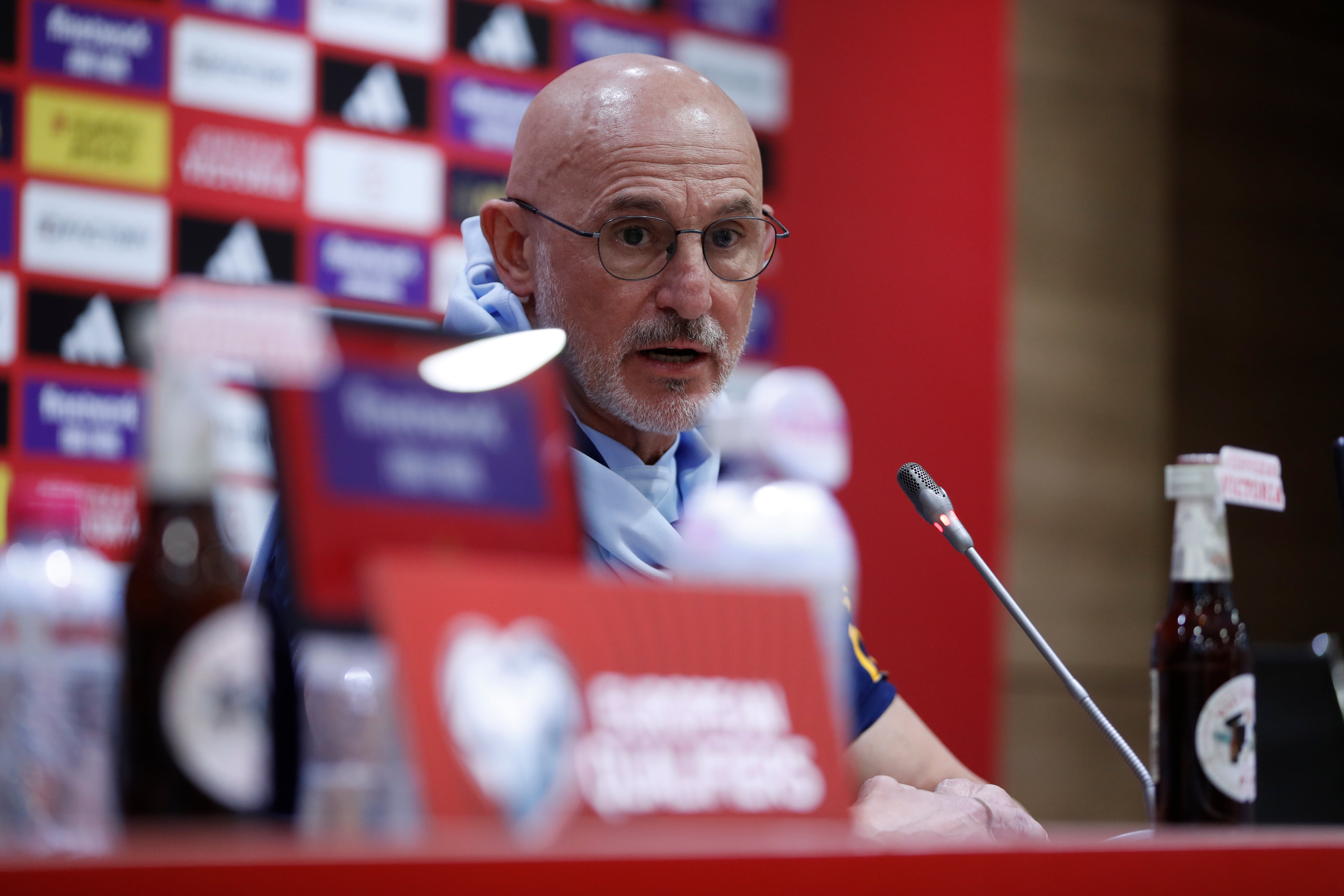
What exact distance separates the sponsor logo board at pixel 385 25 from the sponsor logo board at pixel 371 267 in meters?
0.37

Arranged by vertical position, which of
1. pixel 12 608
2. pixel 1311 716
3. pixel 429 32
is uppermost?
pixel 429 32

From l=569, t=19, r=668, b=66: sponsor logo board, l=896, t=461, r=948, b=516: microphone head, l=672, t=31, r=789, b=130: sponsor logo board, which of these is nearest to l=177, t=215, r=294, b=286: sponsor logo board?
l=569, t=19, r=668, b=66: sponsor logo board

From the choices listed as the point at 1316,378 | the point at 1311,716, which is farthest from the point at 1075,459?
the point at 1311,716

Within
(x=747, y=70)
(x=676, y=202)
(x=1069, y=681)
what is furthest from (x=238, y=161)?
(x=1069, y=681)

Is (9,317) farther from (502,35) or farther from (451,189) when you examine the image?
(502,35)

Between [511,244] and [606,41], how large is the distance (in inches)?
49.5

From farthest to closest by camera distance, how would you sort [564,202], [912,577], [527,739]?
[912,577] → [564,202] → [527,739]

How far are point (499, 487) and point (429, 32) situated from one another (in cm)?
223

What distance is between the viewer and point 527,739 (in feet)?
1.74

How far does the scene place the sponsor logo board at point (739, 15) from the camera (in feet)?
9.62

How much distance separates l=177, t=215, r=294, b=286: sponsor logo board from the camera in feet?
7.96

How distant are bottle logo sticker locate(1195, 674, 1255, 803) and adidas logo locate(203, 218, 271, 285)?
6.37ft

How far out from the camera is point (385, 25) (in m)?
2.63

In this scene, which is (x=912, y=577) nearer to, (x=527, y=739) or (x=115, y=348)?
(x=115, y=348)
